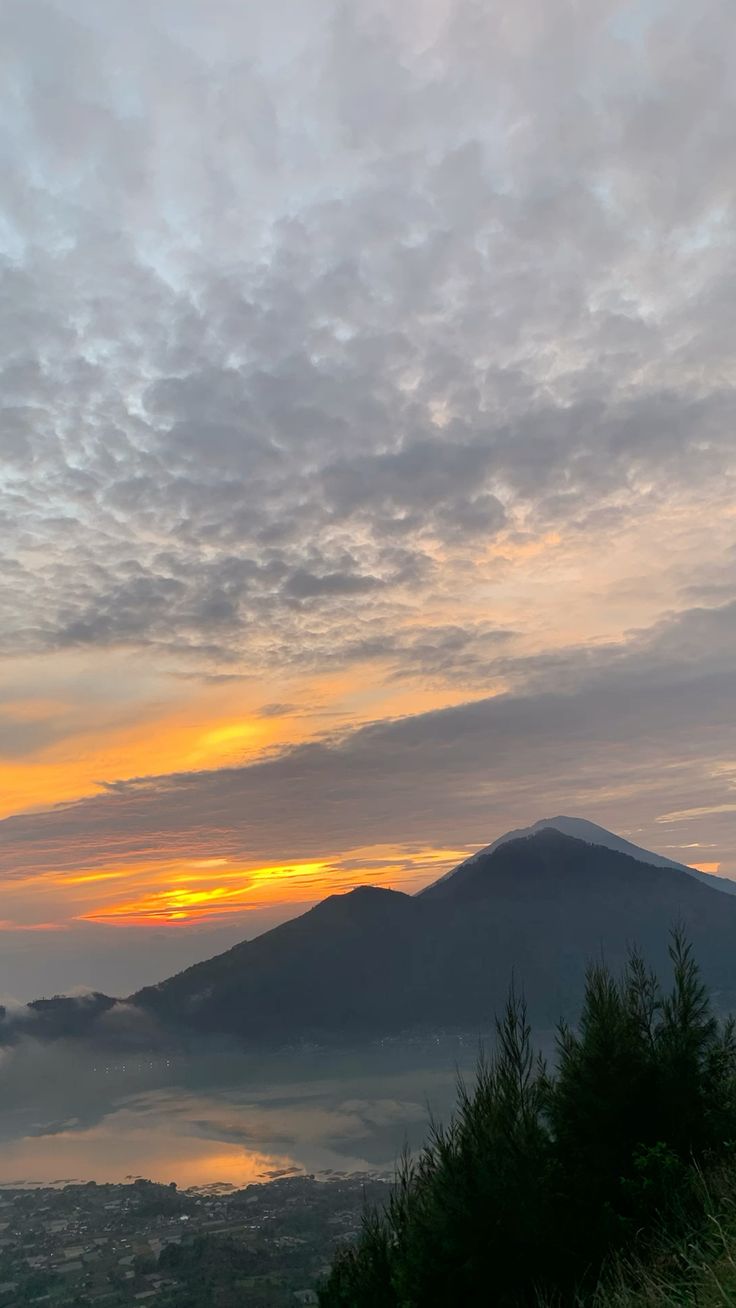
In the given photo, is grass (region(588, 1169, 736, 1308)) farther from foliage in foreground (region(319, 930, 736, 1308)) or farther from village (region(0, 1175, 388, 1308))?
village (region(0, 1175, 388, 1308))

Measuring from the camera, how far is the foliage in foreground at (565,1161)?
516 inches

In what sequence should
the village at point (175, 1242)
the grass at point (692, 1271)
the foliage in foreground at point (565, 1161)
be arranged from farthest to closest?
the village at point (175, 1242) → the foliage in foreground at point (565, 1161) → the grass at point (692, 1271)

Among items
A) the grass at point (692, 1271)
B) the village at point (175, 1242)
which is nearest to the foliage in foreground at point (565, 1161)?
the grass at point (692, 1271)

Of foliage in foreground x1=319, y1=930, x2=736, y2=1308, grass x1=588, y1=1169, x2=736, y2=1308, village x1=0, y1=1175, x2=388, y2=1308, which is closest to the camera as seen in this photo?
grass x1=588, y1=1169, x2=736, y2=1308

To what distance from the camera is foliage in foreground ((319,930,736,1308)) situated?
13.1m

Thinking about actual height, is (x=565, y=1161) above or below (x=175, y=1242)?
above

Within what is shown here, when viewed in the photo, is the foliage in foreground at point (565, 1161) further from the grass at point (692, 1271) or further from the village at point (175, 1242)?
the village at point (175, 1242)

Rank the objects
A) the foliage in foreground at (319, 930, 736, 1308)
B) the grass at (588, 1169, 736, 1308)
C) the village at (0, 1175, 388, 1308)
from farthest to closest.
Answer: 1. the village at (0, 1175, 388, 1308)
2. the foliage in foreground at (319, 930, 736, 1308)
3. the grass at (588, 1169, 736, 1308)

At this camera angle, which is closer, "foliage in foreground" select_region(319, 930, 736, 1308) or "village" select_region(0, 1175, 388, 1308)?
"foliage in foreground" select_region(319, 930, 736, 1308)

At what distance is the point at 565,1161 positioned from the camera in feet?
49.6

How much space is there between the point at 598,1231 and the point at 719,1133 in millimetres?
3254

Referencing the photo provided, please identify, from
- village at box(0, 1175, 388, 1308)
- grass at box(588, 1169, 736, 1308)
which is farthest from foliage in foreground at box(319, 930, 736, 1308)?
village at box(0, 1175, 388, 1308)

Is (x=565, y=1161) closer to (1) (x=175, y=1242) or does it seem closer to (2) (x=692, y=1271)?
(2) (x=692, y=1271)

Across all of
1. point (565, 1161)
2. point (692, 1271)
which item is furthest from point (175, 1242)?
point (692, 1271)
